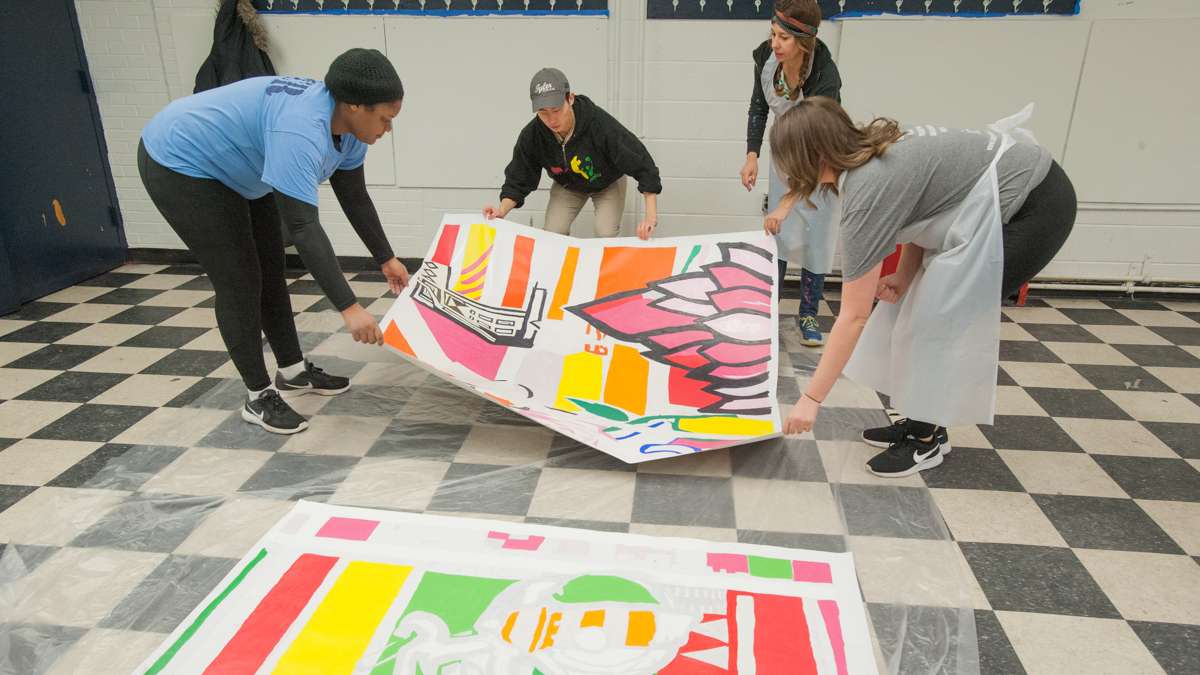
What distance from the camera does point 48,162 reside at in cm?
346

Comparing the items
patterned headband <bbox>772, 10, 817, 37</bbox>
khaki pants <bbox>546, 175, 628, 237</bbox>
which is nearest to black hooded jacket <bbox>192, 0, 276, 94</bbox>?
khaki pants <bbox>546, 175, 628, 237</bbox>

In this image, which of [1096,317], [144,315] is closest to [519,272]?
[144,315]

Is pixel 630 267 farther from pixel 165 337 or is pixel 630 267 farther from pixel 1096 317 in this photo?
pixel 1096 317

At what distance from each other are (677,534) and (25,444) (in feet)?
6.18

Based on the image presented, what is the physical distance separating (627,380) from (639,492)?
0.45m

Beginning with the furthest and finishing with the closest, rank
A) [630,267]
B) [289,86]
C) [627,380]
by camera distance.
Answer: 1. [630,267]
2. [627,380]
3. [289,86]

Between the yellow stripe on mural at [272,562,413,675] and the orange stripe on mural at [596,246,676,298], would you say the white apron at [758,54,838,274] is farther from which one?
the yellow stripe on mural at [272,562,413,675]

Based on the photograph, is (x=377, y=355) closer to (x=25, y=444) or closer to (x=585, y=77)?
(x=25, y=444)

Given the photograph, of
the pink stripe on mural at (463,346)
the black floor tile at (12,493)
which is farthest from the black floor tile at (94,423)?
the pink stripe on mural at (463,346)

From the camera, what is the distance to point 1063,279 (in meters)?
3.55

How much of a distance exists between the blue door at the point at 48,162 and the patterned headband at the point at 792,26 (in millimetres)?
3263

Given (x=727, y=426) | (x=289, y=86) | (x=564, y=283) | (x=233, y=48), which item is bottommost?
(x=727, y=426)

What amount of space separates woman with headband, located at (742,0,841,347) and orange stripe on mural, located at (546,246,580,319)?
691 mm

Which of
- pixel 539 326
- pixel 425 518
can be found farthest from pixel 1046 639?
pixel 539 326
